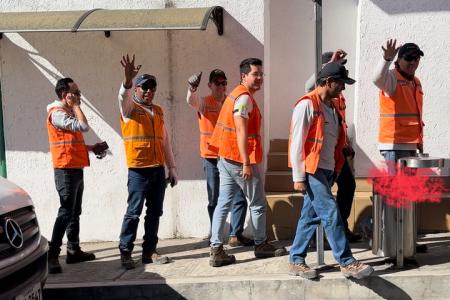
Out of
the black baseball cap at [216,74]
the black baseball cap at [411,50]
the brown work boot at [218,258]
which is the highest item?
the black baseball cap at [411,50]

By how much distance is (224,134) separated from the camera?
17.2 feet

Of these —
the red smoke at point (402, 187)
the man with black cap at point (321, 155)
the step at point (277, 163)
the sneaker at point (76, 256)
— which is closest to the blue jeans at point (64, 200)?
the sneaker at point (76, 256)

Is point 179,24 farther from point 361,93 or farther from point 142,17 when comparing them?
point 361,93

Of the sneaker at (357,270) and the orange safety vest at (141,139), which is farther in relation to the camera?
the orange safety vest at (141,139)

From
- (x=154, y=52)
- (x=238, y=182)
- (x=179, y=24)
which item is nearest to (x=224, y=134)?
(x=238, y=182)

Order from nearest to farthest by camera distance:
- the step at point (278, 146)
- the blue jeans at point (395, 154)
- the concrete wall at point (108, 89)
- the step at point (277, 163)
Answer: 1. the blue jeans at point (395, 154)
2. the concrete wall at point (108, 89)
3. the step at point (277, 163)
4. the step at point (278, 146)

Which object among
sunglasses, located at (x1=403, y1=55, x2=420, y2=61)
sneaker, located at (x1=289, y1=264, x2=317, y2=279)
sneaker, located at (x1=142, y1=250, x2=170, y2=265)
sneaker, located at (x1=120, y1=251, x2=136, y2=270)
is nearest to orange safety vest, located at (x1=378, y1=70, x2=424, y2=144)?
sunglasses, located at (x1=403, y1=55, x2=420, y2=61)

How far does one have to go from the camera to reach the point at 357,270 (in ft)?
14.7

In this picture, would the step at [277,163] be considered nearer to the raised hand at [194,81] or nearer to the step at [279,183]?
the step at [279,183]

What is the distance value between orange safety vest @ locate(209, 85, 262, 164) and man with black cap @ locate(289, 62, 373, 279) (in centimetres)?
72

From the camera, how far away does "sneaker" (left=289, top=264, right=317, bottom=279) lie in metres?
4.66

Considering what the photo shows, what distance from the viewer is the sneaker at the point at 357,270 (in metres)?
4.48

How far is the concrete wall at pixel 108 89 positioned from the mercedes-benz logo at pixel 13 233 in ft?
9.48

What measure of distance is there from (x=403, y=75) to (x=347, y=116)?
63.1 inches
